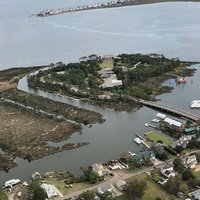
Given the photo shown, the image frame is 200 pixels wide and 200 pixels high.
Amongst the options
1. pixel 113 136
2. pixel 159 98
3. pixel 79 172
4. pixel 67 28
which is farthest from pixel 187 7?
pixel 79 172

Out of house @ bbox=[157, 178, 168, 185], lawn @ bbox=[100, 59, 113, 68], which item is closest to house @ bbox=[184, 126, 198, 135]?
house @ bbox=[157, 178, 168, 185]

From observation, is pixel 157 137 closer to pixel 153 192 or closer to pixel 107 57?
pixel 153 192

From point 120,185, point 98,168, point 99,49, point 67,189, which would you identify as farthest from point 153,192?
point 99,49

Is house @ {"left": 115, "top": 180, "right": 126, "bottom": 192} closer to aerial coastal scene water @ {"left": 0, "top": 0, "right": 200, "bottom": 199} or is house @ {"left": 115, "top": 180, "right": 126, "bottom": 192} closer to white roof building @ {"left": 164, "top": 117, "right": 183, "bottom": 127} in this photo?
aerial coastal scene water @ {"left": 0, "top": 0, "right": 200, "bottom": 199}

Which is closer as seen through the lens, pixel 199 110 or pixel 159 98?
pixel 199 110

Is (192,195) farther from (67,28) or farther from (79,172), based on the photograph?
(67,28)
